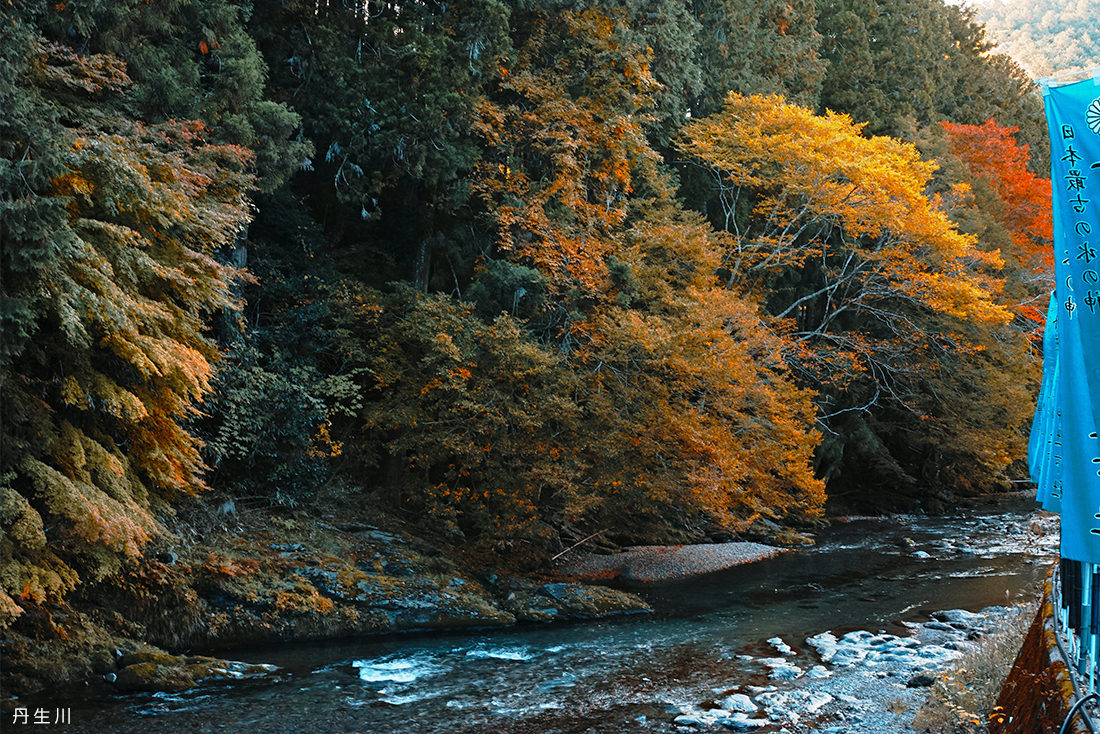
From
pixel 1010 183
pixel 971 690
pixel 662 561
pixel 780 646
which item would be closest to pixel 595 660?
pixel 780 646

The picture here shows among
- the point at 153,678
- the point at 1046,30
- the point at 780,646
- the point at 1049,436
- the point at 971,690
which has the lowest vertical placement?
the point at 780,646

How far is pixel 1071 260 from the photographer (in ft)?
12.9

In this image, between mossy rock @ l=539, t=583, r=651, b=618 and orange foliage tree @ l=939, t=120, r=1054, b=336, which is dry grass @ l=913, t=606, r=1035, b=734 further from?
orange foliage tree @ l=939, t=120, r=1054, b=336

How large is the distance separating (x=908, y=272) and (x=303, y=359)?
13.9 meters

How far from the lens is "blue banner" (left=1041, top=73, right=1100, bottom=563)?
3.85 metres

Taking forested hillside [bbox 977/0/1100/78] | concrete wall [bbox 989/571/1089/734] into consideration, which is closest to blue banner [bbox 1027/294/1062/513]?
concrete wall [bbox 989/571/1089/734]

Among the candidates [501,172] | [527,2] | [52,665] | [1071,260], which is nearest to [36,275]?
[52,665]

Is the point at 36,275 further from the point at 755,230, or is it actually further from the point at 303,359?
the point at 755,230

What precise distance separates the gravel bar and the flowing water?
0.57 m

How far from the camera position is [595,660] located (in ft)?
32.5

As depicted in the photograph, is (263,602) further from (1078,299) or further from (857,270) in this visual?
(857,270)

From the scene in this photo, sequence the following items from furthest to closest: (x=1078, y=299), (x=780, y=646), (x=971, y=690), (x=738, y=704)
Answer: (x=780, y=646) < (x=738, y=704) < (x=971, y=690) < (x=1078, y=299)

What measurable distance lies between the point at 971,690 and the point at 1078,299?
15.0ft

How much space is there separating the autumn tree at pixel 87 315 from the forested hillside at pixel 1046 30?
62.9 m
